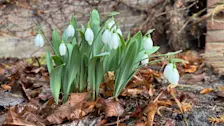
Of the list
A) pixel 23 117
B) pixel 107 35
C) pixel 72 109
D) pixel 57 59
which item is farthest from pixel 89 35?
pixel 23 117

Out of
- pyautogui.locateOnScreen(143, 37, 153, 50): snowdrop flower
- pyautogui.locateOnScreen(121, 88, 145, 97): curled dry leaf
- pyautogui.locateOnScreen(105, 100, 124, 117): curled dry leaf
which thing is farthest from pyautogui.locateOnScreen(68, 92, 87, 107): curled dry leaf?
pyautogui.locateOnScreen(143, 37, 153, 50): snowdrop flower

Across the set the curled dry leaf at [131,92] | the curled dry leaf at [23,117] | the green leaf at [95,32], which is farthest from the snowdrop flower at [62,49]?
the curled dry leaf at [131,92]

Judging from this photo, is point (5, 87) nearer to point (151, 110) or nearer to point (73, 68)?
point (73, 68)

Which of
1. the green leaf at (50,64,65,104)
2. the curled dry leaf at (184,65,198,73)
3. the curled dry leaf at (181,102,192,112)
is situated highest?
the green leaf at (50,64,65,104)

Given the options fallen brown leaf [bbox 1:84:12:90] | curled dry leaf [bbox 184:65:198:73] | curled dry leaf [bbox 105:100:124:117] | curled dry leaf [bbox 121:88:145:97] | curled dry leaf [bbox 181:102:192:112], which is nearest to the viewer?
curled dry leaf [bbox 105:100:124:117]

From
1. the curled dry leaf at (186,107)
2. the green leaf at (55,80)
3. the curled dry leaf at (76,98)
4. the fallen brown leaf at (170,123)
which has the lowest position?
the fallen brown leaf at (170,123)

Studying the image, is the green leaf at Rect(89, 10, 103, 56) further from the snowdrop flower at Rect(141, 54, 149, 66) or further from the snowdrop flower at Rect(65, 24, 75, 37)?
the snowdrop flower at Rect(141, 54, 149, 66)

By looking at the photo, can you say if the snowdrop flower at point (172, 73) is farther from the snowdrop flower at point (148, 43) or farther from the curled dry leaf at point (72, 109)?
the curled dry leaf at point (72, 109)

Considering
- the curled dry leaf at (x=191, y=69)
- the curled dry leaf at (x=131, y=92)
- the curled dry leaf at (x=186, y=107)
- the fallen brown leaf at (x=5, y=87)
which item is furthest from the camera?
the curled dry leaf at (x=191, y=69)
